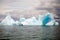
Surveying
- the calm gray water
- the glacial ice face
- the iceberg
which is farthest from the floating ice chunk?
the glacial ice face

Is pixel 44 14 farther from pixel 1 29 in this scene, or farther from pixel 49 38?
pixel 1 29

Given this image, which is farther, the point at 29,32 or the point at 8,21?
the point at 29,32

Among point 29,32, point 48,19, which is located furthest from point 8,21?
point 48,19

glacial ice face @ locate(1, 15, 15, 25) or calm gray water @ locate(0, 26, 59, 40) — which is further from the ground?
glacial ice face @ locate(1, 15, 15, 25)

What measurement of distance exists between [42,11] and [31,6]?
0.29m

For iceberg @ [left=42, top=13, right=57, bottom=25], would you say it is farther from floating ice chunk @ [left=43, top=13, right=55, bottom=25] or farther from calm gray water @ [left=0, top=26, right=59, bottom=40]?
calm gray water @ [left=0, top=26, right=59, bottom=40]

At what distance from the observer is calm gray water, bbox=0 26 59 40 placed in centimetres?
304

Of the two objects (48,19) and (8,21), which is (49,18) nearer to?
(48,19)

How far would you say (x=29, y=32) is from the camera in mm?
3266

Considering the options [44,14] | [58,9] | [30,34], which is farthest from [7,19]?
Result: [58,9]

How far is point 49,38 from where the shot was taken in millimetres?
3033

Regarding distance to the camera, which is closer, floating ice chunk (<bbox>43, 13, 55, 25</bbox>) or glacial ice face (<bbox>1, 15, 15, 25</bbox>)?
glacial ice face (<bbox>1, 15, 15, 25</bbox>)

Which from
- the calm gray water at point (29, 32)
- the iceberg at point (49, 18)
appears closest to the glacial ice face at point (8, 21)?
the calm gray water at point (29, 32)

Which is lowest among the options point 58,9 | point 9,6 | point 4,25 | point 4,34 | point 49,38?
point 49,38
